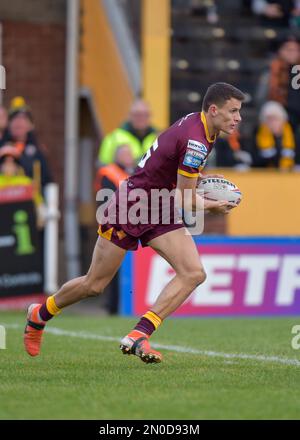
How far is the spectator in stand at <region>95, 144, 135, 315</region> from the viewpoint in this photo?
15.1 metres

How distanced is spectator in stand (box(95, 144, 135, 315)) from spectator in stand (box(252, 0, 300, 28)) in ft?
16.1

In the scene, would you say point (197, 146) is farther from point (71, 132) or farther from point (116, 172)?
point (71, 132)

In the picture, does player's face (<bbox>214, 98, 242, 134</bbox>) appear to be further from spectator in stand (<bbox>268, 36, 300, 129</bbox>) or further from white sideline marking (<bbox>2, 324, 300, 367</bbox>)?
spectator in stand (<bbox>268, 36, 300, 129</bbox>)

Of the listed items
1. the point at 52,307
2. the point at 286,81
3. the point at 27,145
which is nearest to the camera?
the point at 52,307

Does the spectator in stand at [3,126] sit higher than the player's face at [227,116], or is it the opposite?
the player's face at [227,116]

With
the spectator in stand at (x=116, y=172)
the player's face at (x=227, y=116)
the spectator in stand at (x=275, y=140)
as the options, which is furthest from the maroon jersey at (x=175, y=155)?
the spectator in stand at (x=275, y=140)

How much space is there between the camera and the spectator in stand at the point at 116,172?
594 inches

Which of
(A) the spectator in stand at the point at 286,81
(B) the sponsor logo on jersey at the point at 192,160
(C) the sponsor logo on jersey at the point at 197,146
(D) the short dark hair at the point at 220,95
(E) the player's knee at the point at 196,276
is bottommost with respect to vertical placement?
(E) the player's knee at the point at 196,276

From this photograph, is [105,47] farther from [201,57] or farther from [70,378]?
[70,378]

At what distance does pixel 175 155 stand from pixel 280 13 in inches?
426

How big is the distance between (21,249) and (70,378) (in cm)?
824

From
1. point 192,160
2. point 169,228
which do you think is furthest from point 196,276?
point 192,160

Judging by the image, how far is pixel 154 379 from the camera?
25.0 ft

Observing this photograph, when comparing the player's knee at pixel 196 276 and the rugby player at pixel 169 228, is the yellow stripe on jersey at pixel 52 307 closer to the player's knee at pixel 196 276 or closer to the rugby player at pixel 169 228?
the rugby player at pixel 169 228
